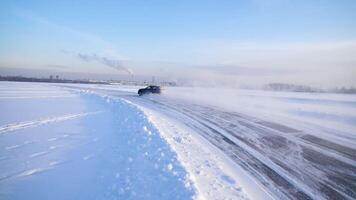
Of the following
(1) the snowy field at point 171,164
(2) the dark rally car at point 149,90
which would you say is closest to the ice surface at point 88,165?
(1) the snowy field at point 171,164

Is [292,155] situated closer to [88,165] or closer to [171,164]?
[171,164]

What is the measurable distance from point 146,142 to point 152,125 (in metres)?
3.12

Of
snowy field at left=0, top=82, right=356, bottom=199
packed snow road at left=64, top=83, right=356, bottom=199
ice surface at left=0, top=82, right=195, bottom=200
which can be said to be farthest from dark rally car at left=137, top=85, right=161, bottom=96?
ice surface at left=0, top=82, right=195, bottom=200

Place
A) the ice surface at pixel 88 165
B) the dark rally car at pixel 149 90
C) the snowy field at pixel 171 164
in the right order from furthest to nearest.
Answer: the dark rally car at pixel 149 90
the snowy field at pixel 171 164
the ice surface at pixel 88 165

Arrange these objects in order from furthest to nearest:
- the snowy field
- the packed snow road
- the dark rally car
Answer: the dark rally car, the packed snow road, the snowy field

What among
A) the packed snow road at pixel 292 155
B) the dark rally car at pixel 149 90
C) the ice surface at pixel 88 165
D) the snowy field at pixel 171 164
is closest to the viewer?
the ice surface at pixel 88 165

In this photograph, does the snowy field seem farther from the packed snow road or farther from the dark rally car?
the dark rally car

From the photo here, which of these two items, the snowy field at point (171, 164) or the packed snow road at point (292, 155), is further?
the packed snow road at point (292, 155)

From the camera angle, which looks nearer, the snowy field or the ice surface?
the ice surface

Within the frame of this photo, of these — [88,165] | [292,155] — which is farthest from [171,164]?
[292,155]

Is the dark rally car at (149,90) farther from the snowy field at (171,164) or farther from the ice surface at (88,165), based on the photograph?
the ice surface at (88,165)

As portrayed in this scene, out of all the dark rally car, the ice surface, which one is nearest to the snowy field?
the ice surface

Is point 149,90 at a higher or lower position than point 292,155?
higher

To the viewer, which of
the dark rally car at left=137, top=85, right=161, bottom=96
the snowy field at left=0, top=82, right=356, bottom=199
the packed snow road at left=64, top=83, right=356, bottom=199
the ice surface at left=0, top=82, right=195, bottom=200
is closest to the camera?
the ice surface at left=0, top=82, right=195, bottom=200
